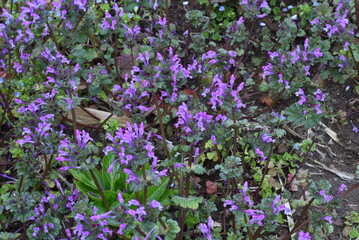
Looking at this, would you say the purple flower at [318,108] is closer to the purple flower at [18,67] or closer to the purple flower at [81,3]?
the purple flower at [81,3]

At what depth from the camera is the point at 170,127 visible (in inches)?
175

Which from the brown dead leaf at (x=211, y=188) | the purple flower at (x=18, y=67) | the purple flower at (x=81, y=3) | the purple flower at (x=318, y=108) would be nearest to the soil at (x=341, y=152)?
the purple flower at (x=318, y=108)

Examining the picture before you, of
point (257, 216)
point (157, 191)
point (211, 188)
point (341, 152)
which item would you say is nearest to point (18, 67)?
point (157, 191)

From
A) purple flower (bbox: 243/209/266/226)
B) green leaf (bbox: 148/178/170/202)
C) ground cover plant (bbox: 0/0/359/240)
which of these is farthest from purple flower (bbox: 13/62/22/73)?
purple flower (bbox: 243/209/266/226)

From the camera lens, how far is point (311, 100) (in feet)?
12.2

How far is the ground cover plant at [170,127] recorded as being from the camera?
3.01 meters

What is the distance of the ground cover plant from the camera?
119 inches

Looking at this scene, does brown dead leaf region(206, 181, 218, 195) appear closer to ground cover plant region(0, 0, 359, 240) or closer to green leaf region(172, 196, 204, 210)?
ground cover plant region(0, 0, 359, 240)

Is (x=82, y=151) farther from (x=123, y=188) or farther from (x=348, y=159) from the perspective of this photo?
(x=348, y=159)

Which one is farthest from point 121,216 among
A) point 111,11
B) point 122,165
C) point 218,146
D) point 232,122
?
point 111,11

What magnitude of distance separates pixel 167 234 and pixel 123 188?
82 centimetres

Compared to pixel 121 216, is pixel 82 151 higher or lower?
higher

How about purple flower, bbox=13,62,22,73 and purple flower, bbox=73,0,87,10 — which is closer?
purple flower, bbox=73,0,87,10

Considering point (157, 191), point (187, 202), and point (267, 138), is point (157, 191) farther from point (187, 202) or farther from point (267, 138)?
point (267, 138)
